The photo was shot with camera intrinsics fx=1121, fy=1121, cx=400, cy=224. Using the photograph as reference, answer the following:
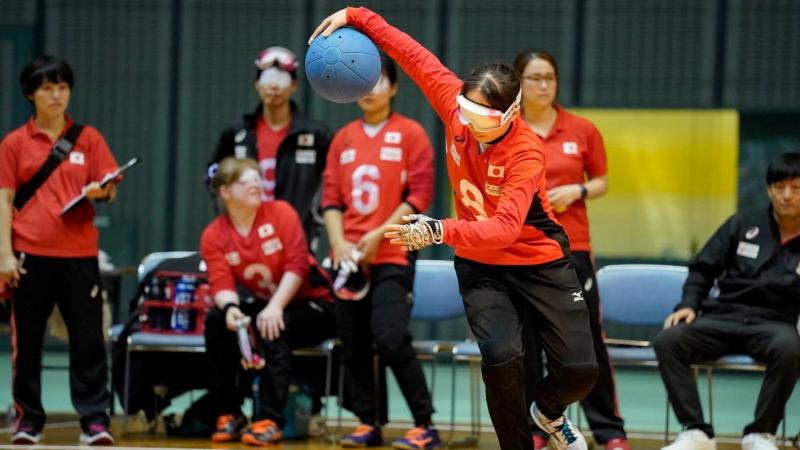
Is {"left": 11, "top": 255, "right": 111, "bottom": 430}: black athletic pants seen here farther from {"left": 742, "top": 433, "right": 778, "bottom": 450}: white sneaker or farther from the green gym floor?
{"left": 742, "top": 433, "right": 778, "bottom": 450}: white sneaker

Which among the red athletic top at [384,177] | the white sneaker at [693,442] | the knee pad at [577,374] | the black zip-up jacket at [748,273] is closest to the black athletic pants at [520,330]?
the knee pad at [577,374]

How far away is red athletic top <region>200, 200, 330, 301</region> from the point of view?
577 cm

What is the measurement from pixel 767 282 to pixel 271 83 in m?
2.72

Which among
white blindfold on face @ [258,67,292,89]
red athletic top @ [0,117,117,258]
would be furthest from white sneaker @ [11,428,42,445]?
white blindfold on face @ [258,67,292,89]

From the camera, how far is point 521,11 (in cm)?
Answer: 970

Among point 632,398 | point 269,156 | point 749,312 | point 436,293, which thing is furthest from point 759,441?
point 632,398

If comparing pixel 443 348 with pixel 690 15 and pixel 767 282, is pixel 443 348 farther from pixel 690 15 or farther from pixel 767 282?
pixel 690 15

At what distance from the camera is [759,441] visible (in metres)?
5.08

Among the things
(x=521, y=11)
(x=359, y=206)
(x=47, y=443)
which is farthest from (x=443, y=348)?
(x=521, y=11)

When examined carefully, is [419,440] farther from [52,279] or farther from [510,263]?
[52,279]

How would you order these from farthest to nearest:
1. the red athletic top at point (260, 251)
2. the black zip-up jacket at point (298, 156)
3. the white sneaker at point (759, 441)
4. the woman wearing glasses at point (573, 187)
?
the black zip-up jacket at point (298, 156) < the red athletic top at point (260, 251) < the woman wearing glasses at point (573, 187) < the white sneaker at point (759, 441)

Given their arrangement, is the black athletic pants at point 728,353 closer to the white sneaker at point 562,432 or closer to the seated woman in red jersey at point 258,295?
the white sneaker at point 562,432

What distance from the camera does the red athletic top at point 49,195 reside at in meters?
5.55

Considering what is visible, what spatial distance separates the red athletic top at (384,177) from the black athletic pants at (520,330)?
129 cm
